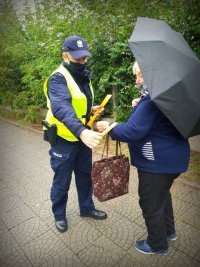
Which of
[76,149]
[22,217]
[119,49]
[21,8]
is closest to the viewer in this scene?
[76,149]

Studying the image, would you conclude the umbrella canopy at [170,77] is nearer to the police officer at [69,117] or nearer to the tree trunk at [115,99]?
the police officer at [69,117]

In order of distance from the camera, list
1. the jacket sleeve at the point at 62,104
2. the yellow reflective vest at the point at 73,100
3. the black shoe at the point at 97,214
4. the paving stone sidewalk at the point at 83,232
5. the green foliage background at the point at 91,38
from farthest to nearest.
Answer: the green foliage background at the point at 91,38 → the black shoe at the point at 97,214 → the paving stone sidewalk at the point at 83,232 → the yellow reflective vest at the point at 73,100 → the jacket sleeve at the point at 62,104

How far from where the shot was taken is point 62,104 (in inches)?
98.7

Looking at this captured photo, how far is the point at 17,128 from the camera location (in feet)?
28.2

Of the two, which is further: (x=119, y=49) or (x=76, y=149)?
(x=119, y=49)

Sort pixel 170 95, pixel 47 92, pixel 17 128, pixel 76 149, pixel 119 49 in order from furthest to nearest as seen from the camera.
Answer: pixel 17 128 → pixel 119 49 → pixel 76 149 → pixel 47 92 → pixel 170 95

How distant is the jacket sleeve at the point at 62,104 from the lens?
237 cm

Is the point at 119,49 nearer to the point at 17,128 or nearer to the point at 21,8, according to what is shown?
the point at 17,128

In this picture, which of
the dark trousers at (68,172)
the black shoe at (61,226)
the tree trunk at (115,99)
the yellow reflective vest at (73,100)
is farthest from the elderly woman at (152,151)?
the tree trunk at (115,99)

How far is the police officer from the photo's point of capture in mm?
2469

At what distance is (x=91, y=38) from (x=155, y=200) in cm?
491

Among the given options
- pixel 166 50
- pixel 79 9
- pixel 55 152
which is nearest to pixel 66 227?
pixel 55 152

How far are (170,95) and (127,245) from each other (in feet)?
6.09

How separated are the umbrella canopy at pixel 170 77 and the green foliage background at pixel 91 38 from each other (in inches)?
106
